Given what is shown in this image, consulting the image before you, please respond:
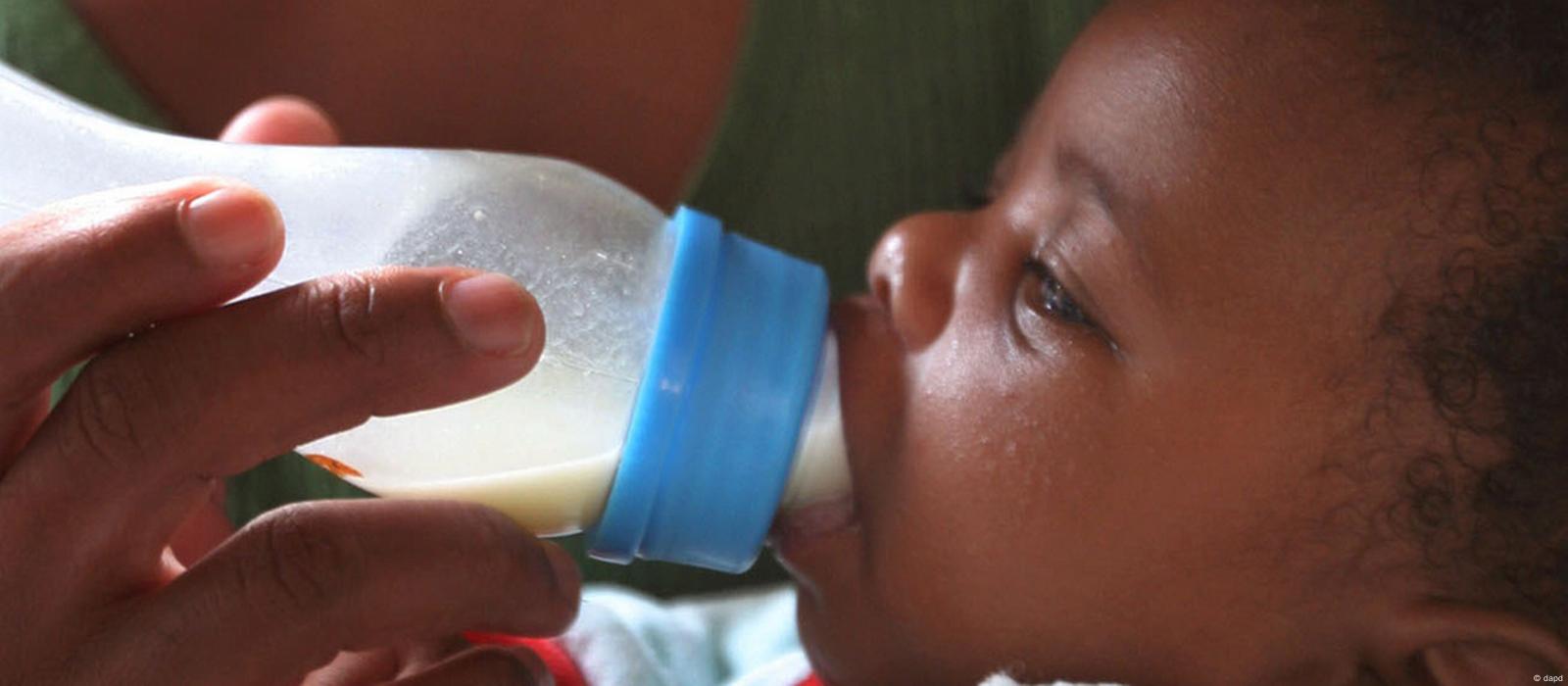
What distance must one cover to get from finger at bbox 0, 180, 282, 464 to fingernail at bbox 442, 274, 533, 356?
105mm

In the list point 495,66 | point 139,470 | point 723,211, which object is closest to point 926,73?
point 723,211

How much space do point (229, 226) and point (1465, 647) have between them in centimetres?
83

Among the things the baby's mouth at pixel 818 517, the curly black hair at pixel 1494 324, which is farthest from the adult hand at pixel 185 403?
the curly black hair at pixel 1494 324

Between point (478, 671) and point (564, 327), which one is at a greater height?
point (564, 327)

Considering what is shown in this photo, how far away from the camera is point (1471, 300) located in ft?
3.21

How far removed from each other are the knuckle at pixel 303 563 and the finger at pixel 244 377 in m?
0.07

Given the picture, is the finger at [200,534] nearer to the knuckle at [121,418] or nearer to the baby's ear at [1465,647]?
the knuckle at [121,418]

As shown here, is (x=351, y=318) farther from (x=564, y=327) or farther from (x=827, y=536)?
(x=827, y=536)

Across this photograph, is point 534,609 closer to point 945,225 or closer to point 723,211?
point 945,225

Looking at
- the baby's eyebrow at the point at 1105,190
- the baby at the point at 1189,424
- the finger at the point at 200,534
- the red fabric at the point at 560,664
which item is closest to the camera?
the baby at the point at 1189,424

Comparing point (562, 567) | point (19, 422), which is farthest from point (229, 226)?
point (562, 567)

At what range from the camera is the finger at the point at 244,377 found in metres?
0.82

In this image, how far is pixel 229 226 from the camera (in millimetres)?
810

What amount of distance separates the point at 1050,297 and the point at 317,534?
1.71 feet
